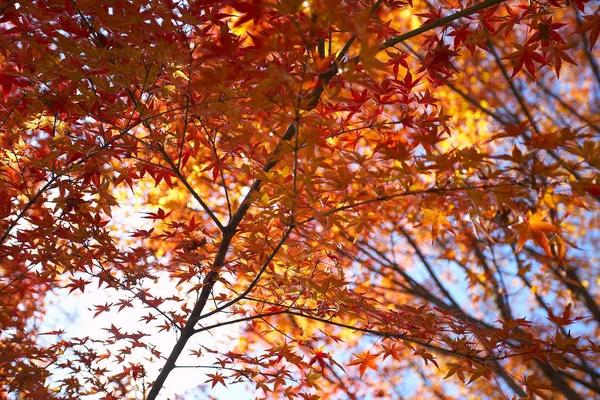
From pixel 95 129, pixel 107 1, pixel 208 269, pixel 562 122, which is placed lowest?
pixel 208 269

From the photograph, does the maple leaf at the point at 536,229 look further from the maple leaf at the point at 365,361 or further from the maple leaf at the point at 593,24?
the maple leaf at the point at 365,361

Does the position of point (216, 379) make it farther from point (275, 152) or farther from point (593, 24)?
point (593, 24)

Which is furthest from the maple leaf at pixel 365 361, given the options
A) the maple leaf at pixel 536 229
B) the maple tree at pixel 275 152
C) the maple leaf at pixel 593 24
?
the maple leaf at pixel 593 24

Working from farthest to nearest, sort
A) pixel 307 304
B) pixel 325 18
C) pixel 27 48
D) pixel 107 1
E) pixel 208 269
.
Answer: pixel 307 304
pixel 208 269
pixel 27 48
pixel 107 1
pixel 325 18

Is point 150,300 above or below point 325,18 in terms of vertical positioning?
below

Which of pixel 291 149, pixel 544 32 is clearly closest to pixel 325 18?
pixel 291 149

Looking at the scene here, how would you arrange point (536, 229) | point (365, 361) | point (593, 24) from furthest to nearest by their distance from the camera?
point (365, 361), point (593, 24), point (536, 229)

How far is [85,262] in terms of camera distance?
189 centimetres

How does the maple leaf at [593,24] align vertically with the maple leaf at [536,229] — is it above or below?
above

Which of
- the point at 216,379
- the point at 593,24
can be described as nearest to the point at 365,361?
the point at 216,379

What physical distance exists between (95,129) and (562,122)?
4.19 meters

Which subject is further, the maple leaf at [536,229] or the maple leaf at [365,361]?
the maple leaf at [365,361]

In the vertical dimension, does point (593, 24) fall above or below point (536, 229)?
above

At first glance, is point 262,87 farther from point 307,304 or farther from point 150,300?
point 150,300
